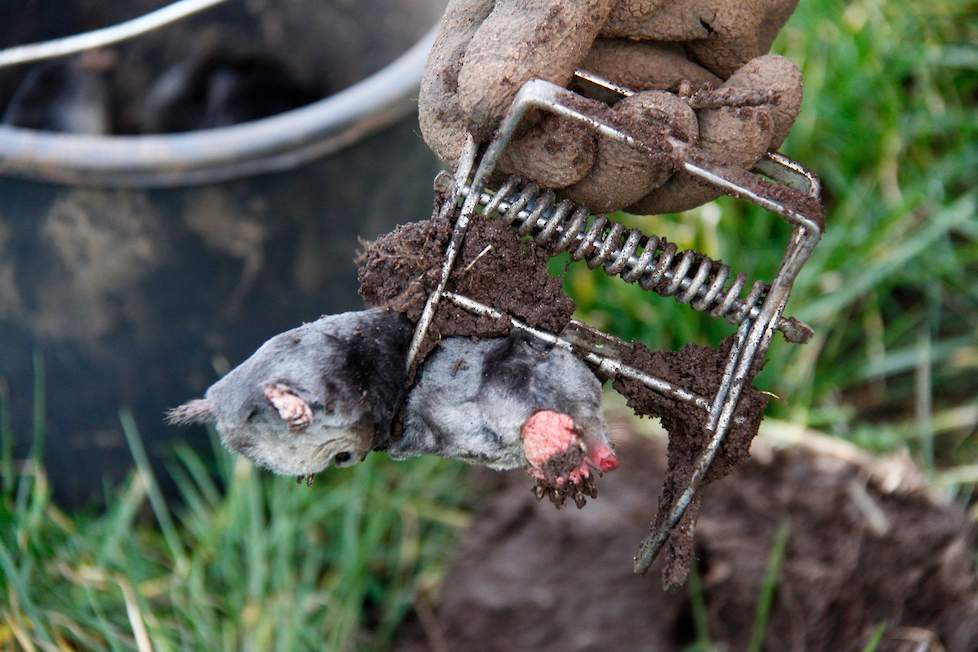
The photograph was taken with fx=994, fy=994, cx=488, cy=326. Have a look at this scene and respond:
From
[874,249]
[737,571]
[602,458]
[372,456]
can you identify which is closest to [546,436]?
[602,458]

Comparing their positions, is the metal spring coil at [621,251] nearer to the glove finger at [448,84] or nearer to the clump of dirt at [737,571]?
the glove finger at [448,84]

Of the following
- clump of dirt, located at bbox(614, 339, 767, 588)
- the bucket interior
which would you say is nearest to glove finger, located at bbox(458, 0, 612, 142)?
clump of dirt, located at bbox(614, 339, 767, 588)

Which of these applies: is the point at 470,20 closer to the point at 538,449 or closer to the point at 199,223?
the point at 538,449

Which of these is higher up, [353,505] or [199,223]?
[199,223]

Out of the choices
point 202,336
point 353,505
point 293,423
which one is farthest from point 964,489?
point 293,423

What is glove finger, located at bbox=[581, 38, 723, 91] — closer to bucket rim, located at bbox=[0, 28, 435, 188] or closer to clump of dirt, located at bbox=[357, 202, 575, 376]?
clump of dirt, located at bbox=[357, 202, 575, 376]

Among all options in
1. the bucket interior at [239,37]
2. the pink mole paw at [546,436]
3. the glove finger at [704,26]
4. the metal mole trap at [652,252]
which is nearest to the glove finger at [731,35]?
the glove finger at [704,26]
